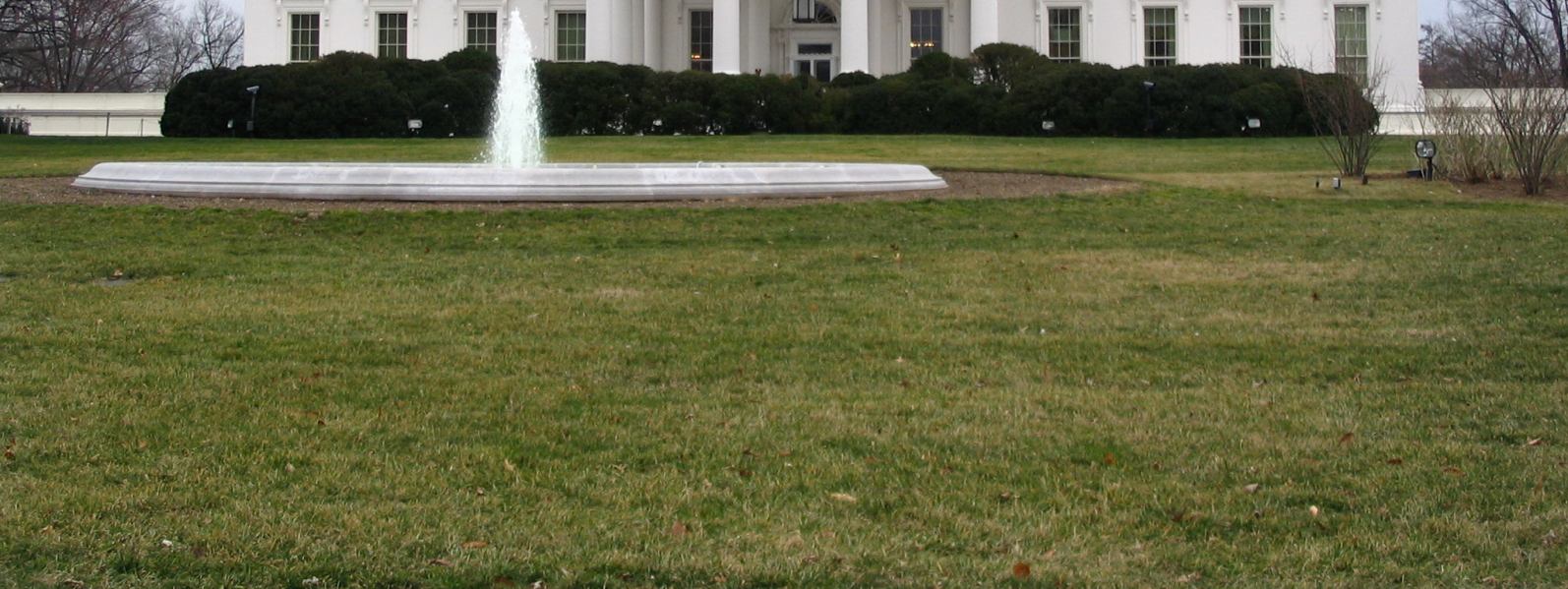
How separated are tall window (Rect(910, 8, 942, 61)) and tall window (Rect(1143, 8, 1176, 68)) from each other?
18.6 ft

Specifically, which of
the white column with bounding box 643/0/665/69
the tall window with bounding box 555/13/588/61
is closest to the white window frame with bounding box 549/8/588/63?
Answer: the tall window with bounding box 555/13/588/61

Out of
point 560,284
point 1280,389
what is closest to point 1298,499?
point 1280,389

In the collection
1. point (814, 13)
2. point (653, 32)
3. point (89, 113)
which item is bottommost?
point (89, 113)

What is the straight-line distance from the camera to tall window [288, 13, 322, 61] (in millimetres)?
47750

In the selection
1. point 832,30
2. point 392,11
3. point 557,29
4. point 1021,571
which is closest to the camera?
point 1021,571

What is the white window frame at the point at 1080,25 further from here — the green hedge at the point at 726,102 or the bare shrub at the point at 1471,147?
the bare shrub at the point at 1471,147

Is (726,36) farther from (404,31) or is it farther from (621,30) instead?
(404,31)

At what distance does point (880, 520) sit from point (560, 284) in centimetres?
617

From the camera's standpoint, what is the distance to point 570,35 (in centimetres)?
4703

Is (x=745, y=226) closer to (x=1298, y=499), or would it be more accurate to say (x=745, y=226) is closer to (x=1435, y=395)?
(x=1435, y=395)

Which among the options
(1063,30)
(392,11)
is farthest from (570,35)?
(1063,30)

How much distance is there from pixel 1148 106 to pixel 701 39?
1744 centimetres

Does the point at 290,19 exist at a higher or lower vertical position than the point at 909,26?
higher

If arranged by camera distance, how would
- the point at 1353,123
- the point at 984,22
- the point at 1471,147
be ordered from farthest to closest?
the point at 984,22
the point at 1353,123
the point at 1471,147
